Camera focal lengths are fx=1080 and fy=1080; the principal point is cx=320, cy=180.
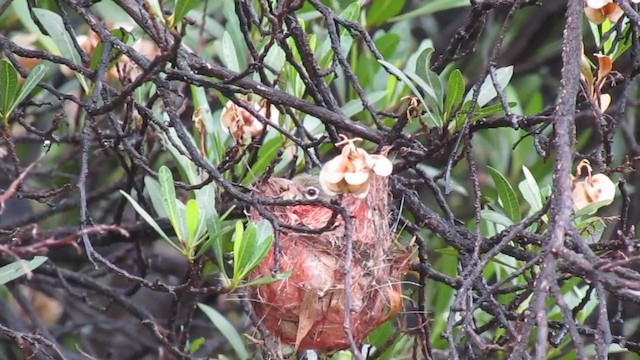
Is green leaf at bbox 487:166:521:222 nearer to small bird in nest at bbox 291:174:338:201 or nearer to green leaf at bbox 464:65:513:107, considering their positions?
green leaf at bbox 464:65:513:107

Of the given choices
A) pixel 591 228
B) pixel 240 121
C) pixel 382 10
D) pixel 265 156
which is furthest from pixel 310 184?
pixel 382 10

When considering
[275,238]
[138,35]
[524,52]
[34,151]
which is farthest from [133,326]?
[275,238]

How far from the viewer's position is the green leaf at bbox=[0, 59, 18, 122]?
2.17 metres

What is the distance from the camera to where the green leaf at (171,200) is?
6.64 ft

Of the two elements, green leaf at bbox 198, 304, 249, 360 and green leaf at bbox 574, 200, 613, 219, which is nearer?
green leaf at bbox 574, 200, 613, 219

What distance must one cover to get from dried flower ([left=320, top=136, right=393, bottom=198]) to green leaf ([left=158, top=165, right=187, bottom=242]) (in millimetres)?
393

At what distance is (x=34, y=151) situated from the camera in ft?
13.2

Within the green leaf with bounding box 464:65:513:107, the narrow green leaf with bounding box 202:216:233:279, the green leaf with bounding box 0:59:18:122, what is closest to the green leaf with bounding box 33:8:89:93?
the green leaf with bounding box 0:59:18:122

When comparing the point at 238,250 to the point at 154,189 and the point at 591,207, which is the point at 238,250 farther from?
the point at 591,207

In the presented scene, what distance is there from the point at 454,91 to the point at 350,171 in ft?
1.41

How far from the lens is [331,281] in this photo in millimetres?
1947

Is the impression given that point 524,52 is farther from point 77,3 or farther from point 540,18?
point 77,3

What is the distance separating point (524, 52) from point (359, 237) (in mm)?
2282

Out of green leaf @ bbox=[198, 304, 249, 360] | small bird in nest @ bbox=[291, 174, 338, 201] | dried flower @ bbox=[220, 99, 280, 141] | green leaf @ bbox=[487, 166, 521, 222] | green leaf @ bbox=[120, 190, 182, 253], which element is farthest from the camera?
green leaf @ bbox=[198, 304, 249, 360]
